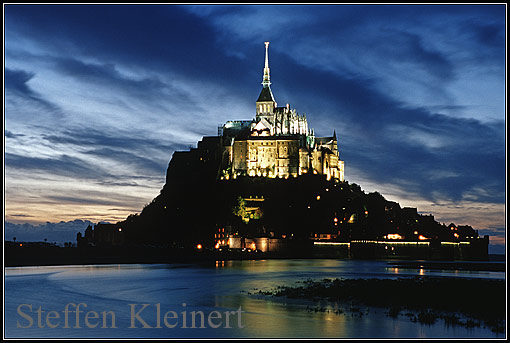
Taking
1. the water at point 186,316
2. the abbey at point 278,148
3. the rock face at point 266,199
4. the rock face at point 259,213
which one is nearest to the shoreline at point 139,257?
the rock face at point 266,199

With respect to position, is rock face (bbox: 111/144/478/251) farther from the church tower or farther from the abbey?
the church tower

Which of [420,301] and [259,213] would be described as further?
[259,213]

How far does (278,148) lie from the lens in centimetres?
12250

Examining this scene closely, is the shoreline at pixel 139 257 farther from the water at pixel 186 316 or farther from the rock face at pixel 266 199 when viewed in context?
the water at pixel 186 316

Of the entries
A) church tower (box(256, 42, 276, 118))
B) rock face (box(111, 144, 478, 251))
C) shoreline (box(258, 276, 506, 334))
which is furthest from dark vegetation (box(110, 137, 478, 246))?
shoreline (box(258, 276, 506, 334))

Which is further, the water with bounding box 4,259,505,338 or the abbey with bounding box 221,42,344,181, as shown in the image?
the abbey with bounding box 221,42,344,181

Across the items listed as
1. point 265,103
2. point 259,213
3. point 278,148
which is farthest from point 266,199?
point 265,103

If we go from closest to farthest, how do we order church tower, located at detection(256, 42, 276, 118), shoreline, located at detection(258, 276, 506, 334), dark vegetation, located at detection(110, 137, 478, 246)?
1. shoreline, located at detection(258, 276, 506, 334)
2. dark vegetation, located at detection(110, 137, 478, 246)
3. church tower, located at detection(256, 42, 276, 118)

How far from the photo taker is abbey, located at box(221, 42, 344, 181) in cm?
12200

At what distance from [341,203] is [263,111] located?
3176 cm

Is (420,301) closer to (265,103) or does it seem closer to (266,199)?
(266,199)

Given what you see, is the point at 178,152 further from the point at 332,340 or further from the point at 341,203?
the point at 332,340

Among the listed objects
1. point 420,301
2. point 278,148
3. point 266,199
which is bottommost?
point 420,301

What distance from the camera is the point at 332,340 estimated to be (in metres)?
20.9
